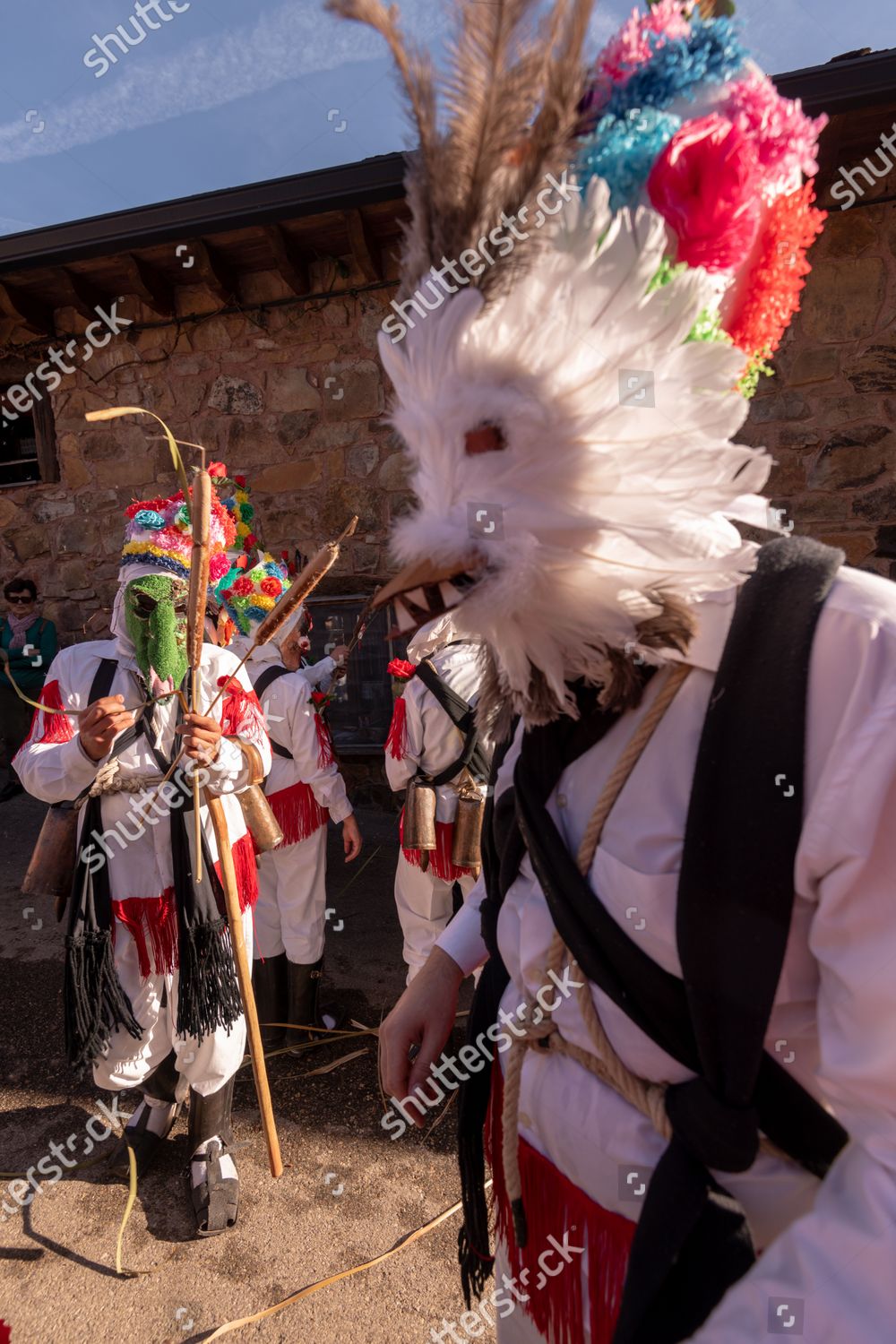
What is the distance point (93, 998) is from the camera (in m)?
2.49

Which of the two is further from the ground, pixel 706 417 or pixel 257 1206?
pixel 706 417

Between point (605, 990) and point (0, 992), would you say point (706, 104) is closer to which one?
point (605, 990)

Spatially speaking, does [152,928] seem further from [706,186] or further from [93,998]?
[706,186]

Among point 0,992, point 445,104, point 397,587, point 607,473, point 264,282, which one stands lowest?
point 0,992

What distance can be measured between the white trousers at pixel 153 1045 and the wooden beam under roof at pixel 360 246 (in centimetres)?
486

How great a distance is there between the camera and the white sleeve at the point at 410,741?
3.36m

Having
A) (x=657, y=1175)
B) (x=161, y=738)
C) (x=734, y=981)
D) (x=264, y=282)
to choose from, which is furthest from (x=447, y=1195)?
(x=264, y=282)

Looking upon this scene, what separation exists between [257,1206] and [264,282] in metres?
6.06

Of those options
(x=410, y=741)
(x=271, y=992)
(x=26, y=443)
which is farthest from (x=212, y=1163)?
(x=26, y=443)

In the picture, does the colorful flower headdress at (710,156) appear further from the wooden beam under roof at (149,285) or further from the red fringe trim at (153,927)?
the wooden beam under roof at (149,285)

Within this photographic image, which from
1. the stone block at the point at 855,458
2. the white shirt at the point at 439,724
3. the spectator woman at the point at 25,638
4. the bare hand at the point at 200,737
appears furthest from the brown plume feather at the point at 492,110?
the spectator woman at the point at 25,638

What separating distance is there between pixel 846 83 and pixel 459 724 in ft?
13.6

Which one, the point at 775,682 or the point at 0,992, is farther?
the point at 0,992

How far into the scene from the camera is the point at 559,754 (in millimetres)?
1061
